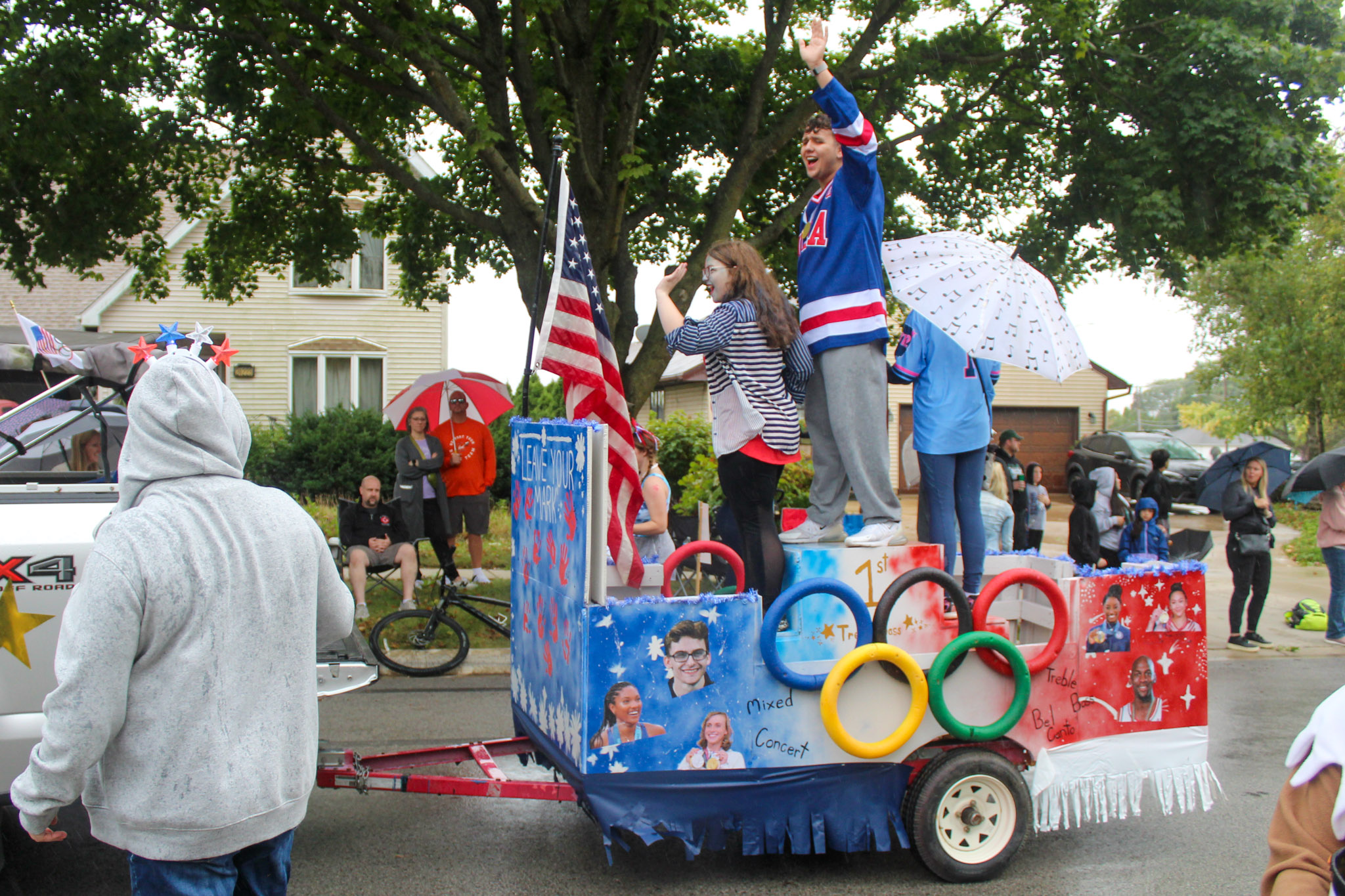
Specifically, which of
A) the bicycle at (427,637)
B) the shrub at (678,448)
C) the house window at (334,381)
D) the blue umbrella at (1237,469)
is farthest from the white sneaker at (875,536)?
the house window at (334,381)

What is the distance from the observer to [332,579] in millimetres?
2561

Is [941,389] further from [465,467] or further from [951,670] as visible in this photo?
[465,467]

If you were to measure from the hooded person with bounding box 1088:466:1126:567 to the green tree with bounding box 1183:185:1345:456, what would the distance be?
1797 cm

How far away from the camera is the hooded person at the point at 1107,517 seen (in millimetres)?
10000

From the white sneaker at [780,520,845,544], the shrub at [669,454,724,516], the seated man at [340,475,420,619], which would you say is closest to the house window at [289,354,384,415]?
the shrub at [669,454,724,516]

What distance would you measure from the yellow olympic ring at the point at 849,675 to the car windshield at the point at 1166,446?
21236mm

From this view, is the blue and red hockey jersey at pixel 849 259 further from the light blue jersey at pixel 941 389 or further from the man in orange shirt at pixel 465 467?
the man in orange shirt at pixel 465 467

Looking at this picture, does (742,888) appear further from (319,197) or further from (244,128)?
(319,197)

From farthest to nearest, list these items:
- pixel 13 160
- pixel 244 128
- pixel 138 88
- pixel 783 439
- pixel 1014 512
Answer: pixel 1014 512 < pixel 244 128 < pixel 138 88 < pixel 13 160 < pixel 783 439

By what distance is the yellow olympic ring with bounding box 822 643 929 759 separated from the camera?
3.56 metres

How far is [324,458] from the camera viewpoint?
18.0m

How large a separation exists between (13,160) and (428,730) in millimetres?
6717

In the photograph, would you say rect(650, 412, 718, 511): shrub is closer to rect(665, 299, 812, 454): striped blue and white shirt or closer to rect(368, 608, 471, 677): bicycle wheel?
rect(368, 608, 471, 677): bicycle wheel

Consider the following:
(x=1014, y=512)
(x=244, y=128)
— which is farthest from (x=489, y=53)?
(x=1014, y=512)
